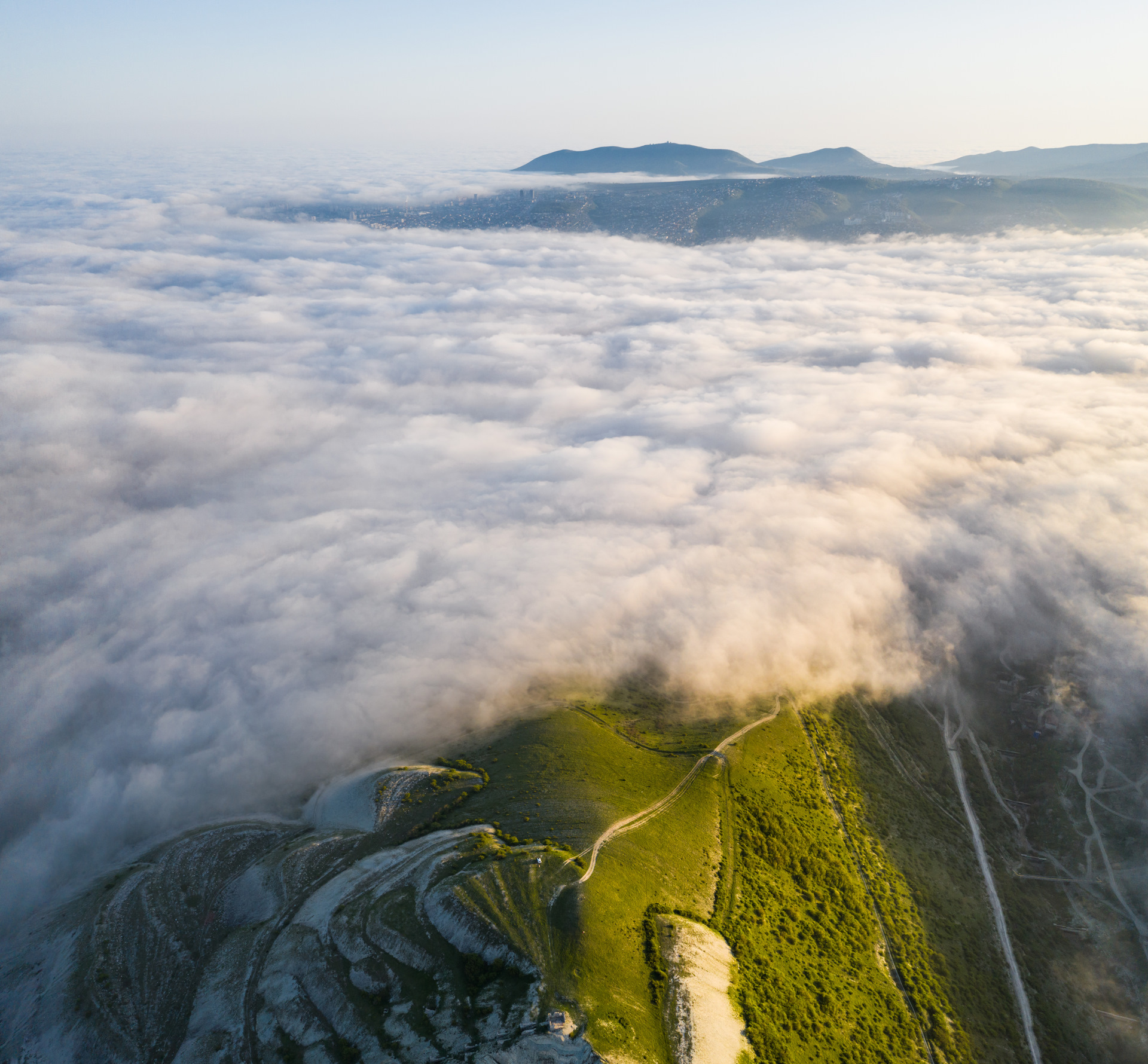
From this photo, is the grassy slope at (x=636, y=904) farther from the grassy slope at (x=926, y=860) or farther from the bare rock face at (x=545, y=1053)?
the grassy slope at (x=926, y=860)

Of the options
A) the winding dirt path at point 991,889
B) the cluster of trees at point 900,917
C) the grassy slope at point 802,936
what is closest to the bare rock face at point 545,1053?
the grassy slope at point 802,936

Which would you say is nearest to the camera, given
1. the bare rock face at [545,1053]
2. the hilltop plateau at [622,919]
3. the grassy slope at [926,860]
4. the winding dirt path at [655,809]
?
the bare rock face at [545,1053]

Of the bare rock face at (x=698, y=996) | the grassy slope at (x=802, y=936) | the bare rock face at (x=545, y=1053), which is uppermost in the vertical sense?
the bare rock face at (x=545, y=1053)

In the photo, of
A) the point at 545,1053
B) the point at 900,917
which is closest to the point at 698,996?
the point at 545,1053

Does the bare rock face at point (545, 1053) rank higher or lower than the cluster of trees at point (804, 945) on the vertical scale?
higher

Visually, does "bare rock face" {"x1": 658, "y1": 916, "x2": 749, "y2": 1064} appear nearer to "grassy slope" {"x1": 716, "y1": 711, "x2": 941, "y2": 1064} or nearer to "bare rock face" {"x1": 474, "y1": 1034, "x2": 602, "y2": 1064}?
"grassy slope" {"x1": 716, "y1": 711, "x2": 941, "y2": 1064}

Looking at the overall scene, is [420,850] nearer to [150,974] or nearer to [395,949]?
[395,949]
